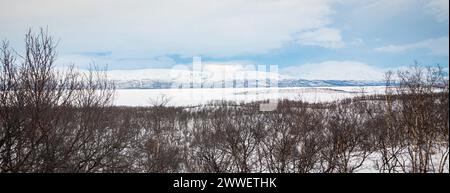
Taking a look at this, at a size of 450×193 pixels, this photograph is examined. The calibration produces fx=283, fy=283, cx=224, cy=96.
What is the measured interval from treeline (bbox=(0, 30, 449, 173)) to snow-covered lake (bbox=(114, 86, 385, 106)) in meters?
0.42

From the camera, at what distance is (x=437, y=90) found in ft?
18.6

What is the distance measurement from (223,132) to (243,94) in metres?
1.79

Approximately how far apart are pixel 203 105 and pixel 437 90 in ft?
21.3

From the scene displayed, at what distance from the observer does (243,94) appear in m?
6.71

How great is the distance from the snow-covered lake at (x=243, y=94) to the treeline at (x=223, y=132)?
0.42m

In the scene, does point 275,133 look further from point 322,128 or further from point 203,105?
point 203,105

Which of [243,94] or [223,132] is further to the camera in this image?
[223,132]

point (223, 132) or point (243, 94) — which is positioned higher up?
point (243, 94)

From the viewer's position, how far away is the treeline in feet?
15.1

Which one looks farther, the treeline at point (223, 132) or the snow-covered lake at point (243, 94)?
the snow-covered lake at point (243, 94)

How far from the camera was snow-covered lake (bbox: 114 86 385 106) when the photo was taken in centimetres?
611

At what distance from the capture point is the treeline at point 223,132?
15.1ft

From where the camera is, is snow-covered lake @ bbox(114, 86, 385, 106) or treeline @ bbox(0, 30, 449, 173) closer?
treeline @ bbox(0, 30, 449, 173)
